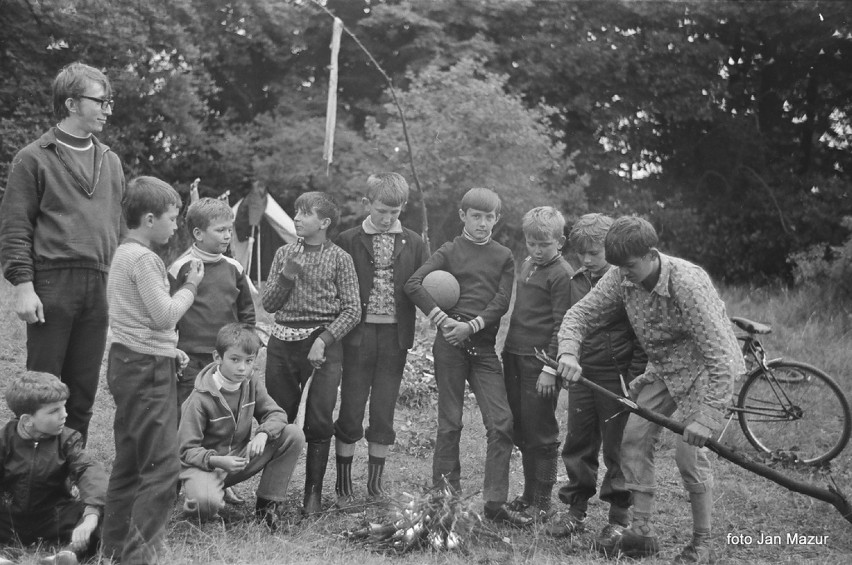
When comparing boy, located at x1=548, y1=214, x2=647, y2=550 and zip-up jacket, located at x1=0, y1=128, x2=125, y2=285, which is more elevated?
zip-up jacket, located at x1=0, y1=128, x2=125, y2=285

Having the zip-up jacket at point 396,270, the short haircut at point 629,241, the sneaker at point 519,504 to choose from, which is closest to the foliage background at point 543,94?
the zip-up jacket at point 396,270

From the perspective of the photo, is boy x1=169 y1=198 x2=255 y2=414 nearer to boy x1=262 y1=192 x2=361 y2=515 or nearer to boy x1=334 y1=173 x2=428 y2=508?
boy x1=262 y1=192 x2=361 y2=515

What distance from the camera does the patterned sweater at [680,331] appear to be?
422 centimetres

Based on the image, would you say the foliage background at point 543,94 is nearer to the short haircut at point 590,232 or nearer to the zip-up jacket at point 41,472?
the short haircut at point 590,232

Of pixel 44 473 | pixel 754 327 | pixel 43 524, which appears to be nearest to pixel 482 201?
pixel 44 473

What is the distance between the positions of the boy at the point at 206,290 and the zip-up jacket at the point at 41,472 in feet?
2.99

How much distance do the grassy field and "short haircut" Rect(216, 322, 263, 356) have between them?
859 millimetres

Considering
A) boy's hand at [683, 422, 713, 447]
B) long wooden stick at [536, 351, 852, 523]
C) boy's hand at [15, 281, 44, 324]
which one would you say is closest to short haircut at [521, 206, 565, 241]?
long wooden stick at [536, 351, 852, 523]

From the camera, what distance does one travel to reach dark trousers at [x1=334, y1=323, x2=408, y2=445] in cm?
523

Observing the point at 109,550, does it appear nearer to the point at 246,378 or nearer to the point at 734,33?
the point at 246,378

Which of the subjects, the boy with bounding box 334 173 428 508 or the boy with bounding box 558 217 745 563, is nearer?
the boy with bounding box 558 217 745 563

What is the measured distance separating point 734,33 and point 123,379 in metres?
16.9

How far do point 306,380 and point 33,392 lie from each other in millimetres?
1538

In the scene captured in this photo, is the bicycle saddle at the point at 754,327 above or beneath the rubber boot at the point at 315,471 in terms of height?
above
